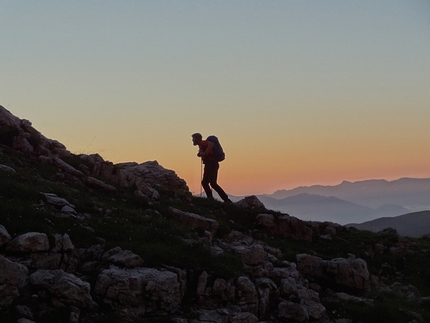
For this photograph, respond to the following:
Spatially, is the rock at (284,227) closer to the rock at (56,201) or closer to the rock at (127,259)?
the rock at (56,201)

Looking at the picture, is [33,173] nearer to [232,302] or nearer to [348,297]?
[232,302]

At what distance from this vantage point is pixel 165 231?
2030 centimetres

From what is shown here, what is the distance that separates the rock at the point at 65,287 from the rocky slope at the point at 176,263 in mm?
27

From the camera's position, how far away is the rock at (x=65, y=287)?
14.8 meters

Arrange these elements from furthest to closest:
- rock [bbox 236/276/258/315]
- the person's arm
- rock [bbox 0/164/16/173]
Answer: the person's arm → rock [bbox 0/164/16/173] → rock [bbox 236/276/258/315]

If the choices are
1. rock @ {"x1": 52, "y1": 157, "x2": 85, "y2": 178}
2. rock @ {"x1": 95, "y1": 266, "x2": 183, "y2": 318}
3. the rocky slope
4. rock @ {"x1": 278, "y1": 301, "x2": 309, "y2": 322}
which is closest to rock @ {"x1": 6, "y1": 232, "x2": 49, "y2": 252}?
the rocky slope

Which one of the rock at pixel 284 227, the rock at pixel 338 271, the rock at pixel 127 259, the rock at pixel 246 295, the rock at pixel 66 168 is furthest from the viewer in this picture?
the rock at pixel 284 227

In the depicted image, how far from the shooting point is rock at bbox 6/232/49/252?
15842 mm

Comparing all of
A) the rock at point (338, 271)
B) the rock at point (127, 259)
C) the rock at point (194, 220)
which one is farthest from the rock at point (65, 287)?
the rock at point (338, 271)

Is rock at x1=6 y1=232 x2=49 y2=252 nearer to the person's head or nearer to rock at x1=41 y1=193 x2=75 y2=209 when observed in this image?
rock at x1=41 y1=193 x2=75 y2=209

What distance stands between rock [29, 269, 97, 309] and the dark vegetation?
198 centimetres

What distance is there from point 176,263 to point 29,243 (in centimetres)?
444

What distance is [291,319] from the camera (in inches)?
716

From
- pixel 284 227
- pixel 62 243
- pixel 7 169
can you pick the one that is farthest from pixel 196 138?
pixel 62 243
